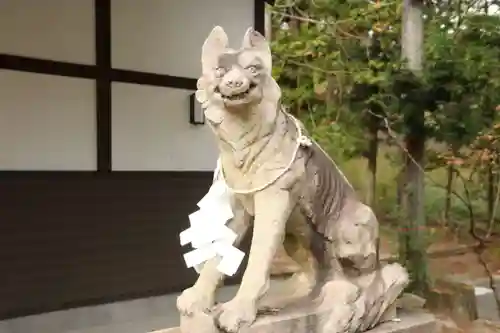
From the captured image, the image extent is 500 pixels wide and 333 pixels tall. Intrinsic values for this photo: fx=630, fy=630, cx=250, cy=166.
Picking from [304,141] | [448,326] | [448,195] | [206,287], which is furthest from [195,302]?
[448,195]

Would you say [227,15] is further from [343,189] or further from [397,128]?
[343,189]

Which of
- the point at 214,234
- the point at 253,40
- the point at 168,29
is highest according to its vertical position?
the point at 168,29

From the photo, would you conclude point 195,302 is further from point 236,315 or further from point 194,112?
point 194,112

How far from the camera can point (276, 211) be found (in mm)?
1701

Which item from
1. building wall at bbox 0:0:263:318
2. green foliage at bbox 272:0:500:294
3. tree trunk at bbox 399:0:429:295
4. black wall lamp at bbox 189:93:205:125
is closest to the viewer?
green foliage at bbox 272:0:500:294

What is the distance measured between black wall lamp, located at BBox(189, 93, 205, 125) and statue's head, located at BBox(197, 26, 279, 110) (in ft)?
10.1

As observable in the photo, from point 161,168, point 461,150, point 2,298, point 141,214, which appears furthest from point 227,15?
point 2,298

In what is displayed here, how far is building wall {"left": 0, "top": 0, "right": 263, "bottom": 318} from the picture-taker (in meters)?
4.01

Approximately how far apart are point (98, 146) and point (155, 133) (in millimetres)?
510

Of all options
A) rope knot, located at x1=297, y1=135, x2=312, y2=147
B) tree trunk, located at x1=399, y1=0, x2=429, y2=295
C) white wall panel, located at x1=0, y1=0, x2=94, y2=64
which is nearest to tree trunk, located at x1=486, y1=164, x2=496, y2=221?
tree trunk, located at x1=399, y1=0, x2=429, y2=295

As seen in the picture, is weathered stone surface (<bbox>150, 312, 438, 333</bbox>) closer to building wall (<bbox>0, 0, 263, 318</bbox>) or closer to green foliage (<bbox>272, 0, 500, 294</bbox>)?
green foliage (<bbox>272, 0, 500, 294</bbox>)

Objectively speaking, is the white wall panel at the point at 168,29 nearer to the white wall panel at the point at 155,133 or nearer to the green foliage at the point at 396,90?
the white wall panel at the point at 155,133

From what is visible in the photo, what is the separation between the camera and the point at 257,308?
170cm

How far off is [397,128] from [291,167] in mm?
1969
